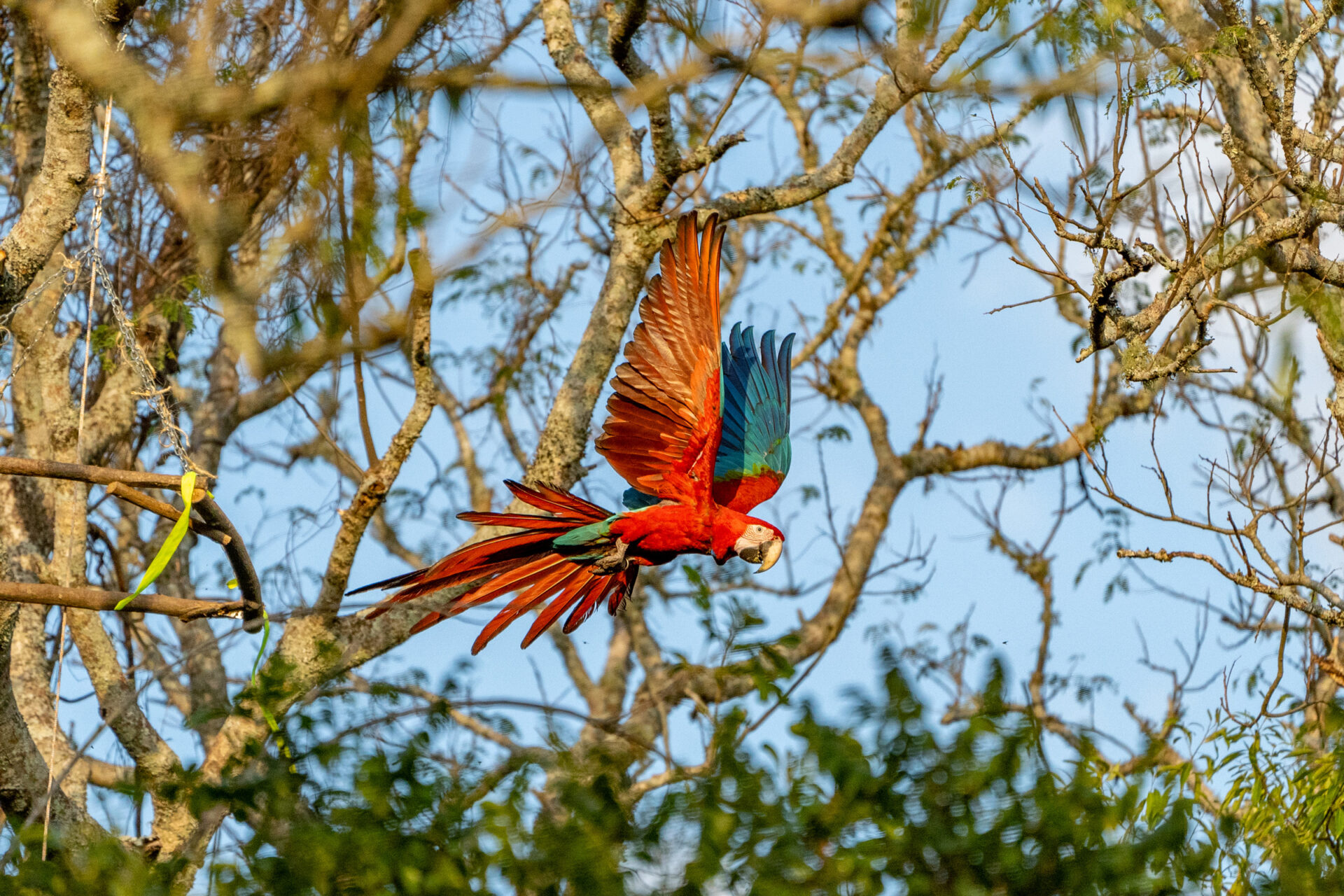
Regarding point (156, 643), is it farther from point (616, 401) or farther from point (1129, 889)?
point (1129, 889)

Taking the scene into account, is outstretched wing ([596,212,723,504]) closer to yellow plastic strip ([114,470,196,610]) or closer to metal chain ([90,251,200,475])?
metal chain ([90,251,200,475])

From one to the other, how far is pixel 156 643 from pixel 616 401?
3300 mm

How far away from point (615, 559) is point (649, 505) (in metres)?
0.28

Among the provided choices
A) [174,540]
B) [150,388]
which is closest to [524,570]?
[150,388]

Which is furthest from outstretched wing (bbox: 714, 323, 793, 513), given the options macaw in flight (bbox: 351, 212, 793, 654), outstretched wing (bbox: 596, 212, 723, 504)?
outstretched wing (bbox: 596, 212, 723, 504)

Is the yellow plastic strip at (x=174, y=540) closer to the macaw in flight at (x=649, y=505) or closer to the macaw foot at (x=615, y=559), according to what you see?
the macaw in flight at (x=649, y=505)

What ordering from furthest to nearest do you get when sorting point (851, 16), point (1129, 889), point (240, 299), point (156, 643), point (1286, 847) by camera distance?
1. point (156, 643)
2. point (240, 299)
3. point (851, 16)
4. point (1286, 847)
5. point (1129, 889)

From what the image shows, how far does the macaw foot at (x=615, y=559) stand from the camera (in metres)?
3.36

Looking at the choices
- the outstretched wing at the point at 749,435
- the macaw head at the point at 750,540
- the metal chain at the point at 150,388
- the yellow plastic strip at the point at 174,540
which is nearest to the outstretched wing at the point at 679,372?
the macaw head at the point at 750,540

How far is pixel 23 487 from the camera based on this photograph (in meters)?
4.32

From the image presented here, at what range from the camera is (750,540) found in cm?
343

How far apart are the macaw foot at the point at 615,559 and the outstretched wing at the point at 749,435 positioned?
0.50 metres

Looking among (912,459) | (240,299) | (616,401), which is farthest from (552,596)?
(912,459)

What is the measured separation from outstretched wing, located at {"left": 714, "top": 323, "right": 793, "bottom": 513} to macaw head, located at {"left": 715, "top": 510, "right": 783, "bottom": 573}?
265 millimetres
